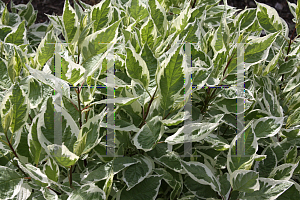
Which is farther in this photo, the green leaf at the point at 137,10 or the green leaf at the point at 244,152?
the green leaf at the point at 137,10

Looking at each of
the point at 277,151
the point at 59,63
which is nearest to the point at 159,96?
the point at 59,63

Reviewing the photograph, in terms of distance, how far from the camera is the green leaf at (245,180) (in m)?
0.72

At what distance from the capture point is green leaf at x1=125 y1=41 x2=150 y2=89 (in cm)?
75

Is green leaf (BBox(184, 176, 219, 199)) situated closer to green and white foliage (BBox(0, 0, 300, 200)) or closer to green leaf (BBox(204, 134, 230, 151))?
green and white foliage (BBox(0, 0, 300, 200))

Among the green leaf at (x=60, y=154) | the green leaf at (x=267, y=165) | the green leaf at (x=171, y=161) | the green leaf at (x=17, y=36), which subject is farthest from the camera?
the green leaf at (x=17, y=36)

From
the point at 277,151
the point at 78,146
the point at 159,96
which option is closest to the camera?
the point at 78,146

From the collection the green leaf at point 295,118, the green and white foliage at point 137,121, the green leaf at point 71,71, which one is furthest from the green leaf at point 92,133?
the green leaf at point 295,118

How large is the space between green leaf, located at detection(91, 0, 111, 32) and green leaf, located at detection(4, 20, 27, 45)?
372mm

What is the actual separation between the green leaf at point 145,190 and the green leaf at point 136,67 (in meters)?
0.28

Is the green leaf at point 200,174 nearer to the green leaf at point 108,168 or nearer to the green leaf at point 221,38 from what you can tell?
the green leaf at point 108,168

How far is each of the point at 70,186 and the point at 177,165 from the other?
0.29 metres

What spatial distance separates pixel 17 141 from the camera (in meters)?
0.74

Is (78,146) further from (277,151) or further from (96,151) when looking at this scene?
(277,151)

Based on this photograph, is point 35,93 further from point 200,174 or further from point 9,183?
point 200,174
